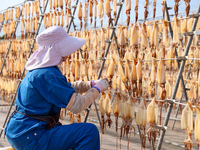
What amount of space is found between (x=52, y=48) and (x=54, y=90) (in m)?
0.48

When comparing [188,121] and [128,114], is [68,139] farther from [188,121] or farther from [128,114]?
[188,121]

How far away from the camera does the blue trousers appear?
2242 millimetres

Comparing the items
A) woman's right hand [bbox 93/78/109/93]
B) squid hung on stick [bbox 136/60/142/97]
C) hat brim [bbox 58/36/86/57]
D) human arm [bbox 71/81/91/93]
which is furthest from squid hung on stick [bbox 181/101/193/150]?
hat brim [bbox 58/36/86/57]

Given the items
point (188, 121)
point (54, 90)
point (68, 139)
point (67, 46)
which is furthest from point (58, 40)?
point (188, 121)

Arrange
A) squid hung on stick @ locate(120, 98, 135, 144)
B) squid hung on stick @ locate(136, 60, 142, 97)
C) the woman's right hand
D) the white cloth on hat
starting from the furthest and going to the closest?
squid hung on stick @ locate(120, 98, 135, 144)
squid hung on stick @ locate(136, 60, 142, 97)
the woman's right hand
the white cloth on hat

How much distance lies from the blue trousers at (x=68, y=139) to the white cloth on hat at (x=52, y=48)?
0.66 meters

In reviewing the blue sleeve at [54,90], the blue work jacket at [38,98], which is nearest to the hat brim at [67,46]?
the blue work jacket at [38,98]

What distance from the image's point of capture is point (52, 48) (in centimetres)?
250

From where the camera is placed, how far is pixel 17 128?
7.76 ft

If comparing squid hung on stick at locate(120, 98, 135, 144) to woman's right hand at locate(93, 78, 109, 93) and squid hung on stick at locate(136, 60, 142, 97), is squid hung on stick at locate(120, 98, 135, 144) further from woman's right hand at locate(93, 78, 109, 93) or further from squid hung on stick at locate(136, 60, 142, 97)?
woman's right hand at locate(93, 78, 109, 93)

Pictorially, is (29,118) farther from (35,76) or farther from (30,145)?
Answer: (35,76)

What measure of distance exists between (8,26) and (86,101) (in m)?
4.93

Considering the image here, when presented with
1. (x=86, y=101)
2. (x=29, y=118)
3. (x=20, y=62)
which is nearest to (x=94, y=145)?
(x=86, y=101)

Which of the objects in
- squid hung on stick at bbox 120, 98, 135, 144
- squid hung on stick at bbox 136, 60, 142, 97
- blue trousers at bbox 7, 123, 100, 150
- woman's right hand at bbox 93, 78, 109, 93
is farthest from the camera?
squid hung on stick at bbox 120, 98, 135, 144
